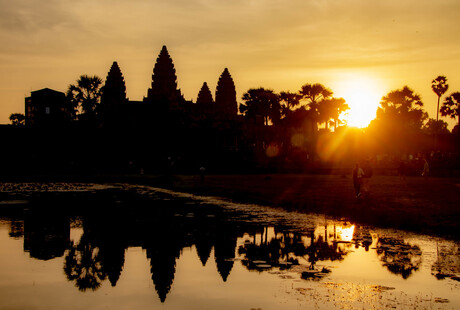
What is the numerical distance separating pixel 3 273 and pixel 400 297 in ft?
20.2

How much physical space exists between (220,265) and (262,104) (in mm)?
72402

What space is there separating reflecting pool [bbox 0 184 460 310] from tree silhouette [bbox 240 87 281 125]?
64.6m

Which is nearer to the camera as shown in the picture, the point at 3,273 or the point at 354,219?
the point at 3,273

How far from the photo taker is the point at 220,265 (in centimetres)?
1043

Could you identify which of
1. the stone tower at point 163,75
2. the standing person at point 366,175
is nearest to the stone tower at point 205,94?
the stone tower at point 163,75

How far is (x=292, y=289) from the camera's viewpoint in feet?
26.9

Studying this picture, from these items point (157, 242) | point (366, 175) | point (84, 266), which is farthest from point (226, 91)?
point (84, 266)

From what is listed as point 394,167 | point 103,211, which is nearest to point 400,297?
point 103,211

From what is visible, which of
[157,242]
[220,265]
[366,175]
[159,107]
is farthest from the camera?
[159,107]

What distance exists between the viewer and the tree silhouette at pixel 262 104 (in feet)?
269

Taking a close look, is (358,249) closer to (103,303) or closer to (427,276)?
(427,276)

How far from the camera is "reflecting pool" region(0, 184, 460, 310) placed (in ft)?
25.4

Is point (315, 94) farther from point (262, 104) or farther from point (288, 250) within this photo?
point (288, 250)

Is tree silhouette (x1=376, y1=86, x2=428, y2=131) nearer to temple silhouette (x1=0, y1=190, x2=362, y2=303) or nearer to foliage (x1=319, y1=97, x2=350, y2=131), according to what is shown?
foliage (x1=319, y1=97, x2=350, y2=131)
